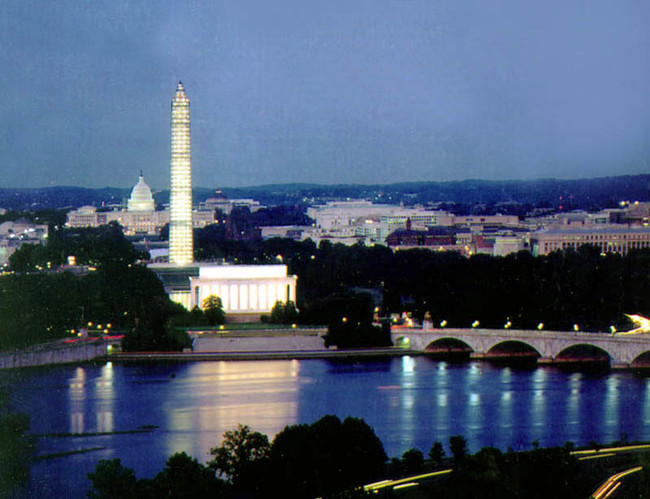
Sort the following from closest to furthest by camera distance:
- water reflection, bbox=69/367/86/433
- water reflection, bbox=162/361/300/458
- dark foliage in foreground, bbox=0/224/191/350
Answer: water reflection, bbox=162/361/300/458 < water reflection, bbox=69/367/86/433 < dark foliage in foreground, bbox=0/224/191/350

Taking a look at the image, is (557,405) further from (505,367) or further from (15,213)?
(15,213)

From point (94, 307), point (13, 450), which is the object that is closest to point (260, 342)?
point (94, 307)

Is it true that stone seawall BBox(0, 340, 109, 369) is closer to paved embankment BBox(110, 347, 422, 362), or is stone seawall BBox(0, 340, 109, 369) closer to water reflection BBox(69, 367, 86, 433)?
paved embankment BBox(110, 347, 422, 362)

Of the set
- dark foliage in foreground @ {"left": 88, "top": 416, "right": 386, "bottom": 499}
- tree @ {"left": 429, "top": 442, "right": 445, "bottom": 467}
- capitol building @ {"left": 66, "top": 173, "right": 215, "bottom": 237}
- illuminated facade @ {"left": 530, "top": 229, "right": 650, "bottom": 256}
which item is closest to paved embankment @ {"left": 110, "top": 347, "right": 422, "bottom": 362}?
dark foliage in foreground @ {"left": 88, "top": 416, "right": 386, "bottom": 499}

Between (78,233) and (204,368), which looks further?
(78,233)

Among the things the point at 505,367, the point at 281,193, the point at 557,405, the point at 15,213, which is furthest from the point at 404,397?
the point at 281,193

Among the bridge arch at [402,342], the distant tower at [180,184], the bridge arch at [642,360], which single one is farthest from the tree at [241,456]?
the distant tower at [180,184]

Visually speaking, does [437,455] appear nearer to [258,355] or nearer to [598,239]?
[258,355]
